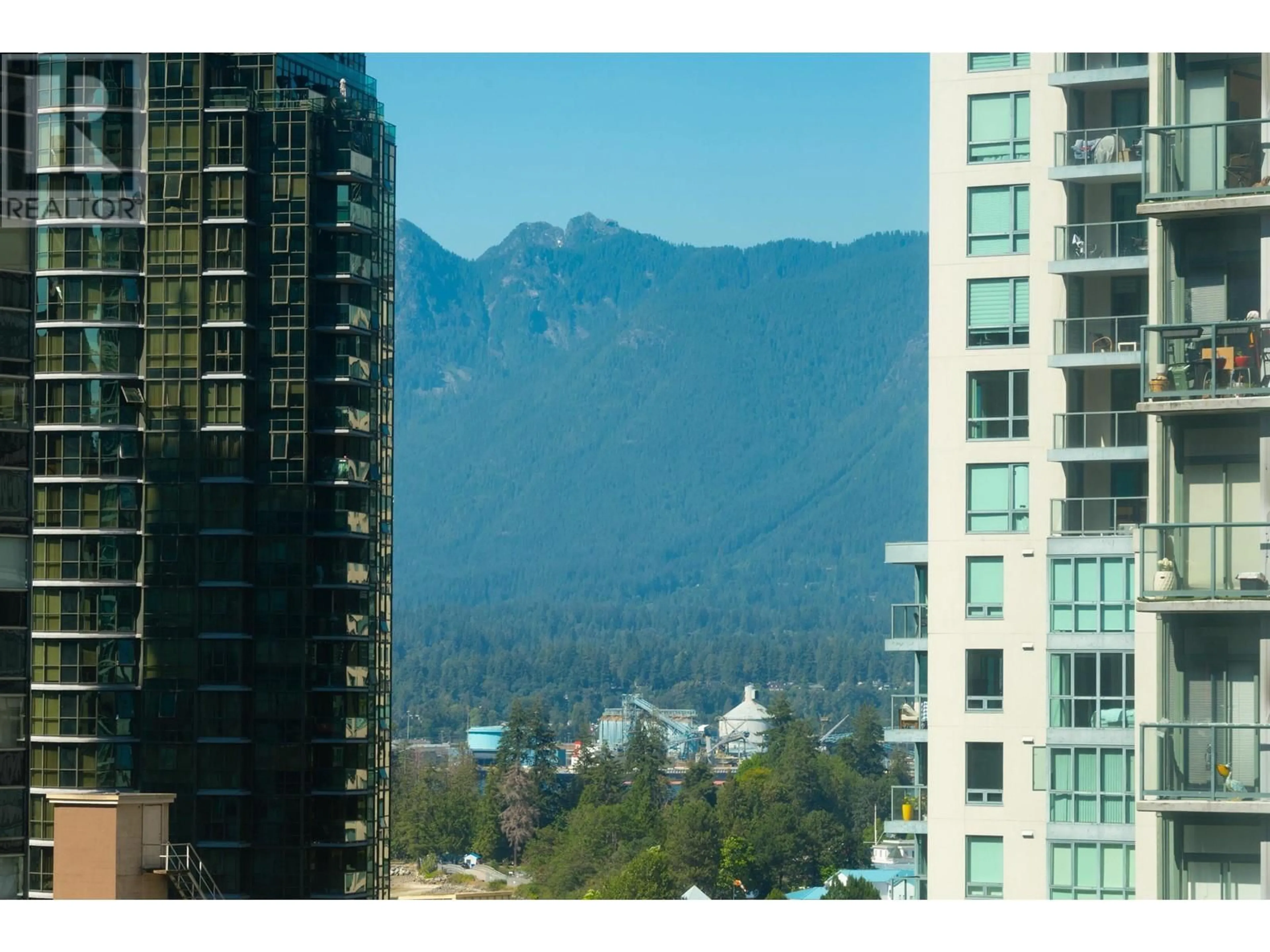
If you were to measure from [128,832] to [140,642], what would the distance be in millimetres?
28759

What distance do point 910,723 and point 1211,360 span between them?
29193 millimetres

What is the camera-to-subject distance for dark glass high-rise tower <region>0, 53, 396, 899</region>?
198ft

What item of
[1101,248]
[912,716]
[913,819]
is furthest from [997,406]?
[913,819]

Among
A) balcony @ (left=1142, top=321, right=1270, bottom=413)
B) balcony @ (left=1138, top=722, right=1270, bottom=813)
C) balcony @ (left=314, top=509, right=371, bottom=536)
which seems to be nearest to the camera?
balcony @ (left=1138, top=722, right=1270, bottom=813)

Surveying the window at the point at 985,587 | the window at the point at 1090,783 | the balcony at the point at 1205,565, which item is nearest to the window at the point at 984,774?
the window at the point at 1090,783

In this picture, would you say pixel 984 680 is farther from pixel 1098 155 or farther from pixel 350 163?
pixel 350 163

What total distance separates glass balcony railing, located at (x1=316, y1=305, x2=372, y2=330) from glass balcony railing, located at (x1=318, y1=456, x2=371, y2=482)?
12.9ft

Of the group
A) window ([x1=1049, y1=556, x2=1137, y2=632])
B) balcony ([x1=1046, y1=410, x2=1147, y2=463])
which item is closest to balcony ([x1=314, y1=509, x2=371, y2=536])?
balcony ([x1=1046, y1=410, x2=1147, y2=463])

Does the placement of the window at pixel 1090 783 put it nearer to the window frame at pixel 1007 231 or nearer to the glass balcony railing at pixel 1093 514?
the glass balcony railing at pixel 1093 514

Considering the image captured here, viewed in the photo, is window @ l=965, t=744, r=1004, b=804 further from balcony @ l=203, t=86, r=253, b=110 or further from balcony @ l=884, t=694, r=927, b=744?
balcony @ l=203, t=86, r=253, b=110

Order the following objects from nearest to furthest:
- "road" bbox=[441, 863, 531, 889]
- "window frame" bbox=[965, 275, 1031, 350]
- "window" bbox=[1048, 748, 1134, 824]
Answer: "window" bbox=[1048, 748, 1134, 824], "window frame" bbox=[965, 275, 1031, 350], "road" bbox=[441, 863, 531, 889]

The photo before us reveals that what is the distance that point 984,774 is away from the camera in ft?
149

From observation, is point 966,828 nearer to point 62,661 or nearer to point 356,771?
point 356,771
